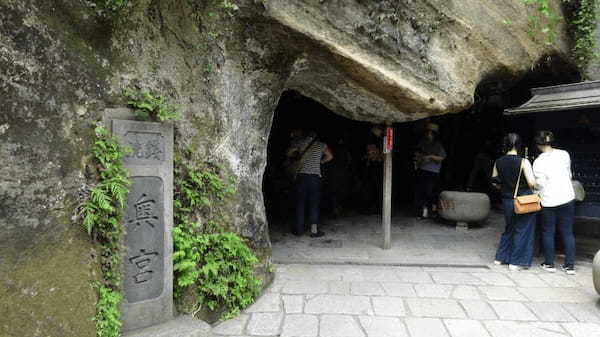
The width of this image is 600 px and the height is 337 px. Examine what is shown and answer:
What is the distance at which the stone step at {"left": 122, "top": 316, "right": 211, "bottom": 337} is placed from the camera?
149 inches

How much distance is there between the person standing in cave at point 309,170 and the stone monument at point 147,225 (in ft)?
14.0

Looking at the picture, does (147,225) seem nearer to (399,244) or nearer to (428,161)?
(399,244)

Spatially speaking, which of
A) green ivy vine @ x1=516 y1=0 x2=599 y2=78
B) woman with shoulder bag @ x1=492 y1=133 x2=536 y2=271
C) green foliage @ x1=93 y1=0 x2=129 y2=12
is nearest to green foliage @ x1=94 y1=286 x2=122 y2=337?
→ green foliage @ x1=93 y1=0 x2=129 y2=12

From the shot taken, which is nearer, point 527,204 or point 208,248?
point 208,248

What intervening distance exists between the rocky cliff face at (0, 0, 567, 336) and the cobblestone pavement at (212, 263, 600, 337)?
3.62ft

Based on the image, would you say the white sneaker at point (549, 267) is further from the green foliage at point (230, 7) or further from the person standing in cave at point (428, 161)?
the green foliage at point (230, 7)

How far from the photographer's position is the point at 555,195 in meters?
5.99

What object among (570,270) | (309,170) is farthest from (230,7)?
(570,270)

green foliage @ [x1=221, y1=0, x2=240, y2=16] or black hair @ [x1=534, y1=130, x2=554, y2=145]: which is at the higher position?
green foliage @ [x1=221, y1=0, x2=240, y2=16]

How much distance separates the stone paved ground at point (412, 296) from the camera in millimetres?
4324

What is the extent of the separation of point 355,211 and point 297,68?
6.99 metres

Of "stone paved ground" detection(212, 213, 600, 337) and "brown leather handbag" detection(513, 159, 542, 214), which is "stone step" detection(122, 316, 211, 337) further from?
"brown leather handbag" detection(513, 159, 542, 214)

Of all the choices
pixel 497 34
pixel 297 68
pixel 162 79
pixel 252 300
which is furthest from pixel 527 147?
pixel 162 79

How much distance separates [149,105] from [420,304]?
4299mm
